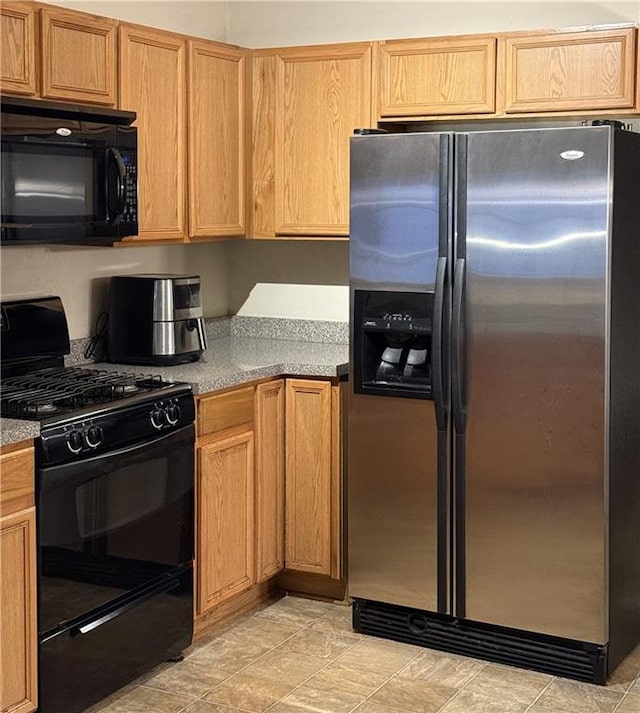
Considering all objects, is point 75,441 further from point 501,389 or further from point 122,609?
point 501,389

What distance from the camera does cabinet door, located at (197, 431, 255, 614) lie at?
3.78 m

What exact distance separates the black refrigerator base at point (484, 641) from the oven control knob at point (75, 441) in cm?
130

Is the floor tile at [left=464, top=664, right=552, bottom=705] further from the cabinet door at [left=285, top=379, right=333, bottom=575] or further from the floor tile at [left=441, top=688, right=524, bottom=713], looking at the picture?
the cabinet door at [left=285, top=379, right=333, bottom=575]

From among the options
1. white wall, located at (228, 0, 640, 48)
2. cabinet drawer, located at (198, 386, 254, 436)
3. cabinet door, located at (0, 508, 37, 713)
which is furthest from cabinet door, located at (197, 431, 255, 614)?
white wall, located at (228, 0, 640, 48)

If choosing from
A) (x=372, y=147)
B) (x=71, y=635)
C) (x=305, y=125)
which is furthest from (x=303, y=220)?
(x=71, y=635)

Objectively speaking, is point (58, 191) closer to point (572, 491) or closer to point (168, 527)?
point (168, 527)

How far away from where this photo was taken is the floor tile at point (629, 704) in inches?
134

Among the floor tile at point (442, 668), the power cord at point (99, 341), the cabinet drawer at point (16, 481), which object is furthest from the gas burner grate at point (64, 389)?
the floor tile at point (442, 668)

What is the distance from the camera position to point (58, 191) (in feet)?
11.2

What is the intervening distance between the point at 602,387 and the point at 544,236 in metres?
0.49

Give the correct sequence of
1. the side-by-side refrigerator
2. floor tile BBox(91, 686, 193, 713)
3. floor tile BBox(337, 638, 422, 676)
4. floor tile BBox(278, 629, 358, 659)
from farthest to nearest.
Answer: floor tile BBox(278, 629, 358, 659)
floor tile BBox(337, 638, 422, 676)
the side-by-side refrigerator
floor tile BBox(91, 686, 193, 713)

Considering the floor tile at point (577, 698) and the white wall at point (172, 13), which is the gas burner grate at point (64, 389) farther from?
the floor tile at point (577, 698)

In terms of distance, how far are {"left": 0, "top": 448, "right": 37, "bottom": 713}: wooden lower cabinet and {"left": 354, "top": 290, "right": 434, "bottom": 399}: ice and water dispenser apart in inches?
49.5

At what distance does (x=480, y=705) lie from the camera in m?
3.43
